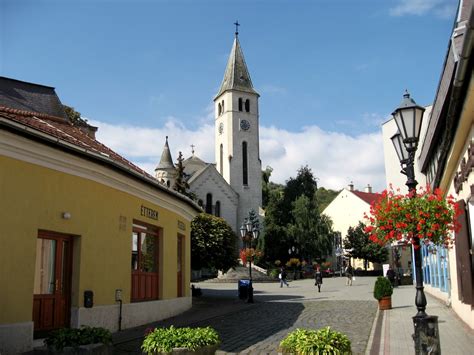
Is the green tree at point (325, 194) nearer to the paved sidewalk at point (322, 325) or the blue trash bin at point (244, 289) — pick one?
the blue trash bin at point (244, 289)

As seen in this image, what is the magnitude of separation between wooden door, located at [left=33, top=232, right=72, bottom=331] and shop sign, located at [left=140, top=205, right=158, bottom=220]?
11.1 feet

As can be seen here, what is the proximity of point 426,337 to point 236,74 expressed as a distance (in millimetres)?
68495

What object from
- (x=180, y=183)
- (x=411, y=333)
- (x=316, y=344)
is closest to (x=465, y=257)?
(x=411, y=333)

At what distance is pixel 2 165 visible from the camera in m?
9.05

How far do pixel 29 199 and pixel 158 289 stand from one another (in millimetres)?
7355

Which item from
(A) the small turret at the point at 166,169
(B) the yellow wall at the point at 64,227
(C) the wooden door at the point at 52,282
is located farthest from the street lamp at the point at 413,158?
(A) the small turret at the point at 166,169

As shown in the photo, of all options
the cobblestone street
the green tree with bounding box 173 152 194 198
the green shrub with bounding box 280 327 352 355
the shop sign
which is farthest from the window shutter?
the green tree with bounding box 173 152 194 198

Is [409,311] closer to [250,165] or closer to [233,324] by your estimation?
[233,324]

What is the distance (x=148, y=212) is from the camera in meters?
14.9

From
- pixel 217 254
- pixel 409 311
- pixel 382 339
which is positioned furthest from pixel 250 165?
pixel 382 339

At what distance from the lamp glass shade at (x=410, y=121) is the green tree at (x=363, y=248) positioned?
164ft

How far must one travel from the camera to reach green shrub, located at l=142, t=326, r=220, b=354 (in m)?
6.70

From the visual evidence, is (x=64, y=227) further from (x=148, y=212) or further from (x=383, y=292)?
(x=383, y=292)

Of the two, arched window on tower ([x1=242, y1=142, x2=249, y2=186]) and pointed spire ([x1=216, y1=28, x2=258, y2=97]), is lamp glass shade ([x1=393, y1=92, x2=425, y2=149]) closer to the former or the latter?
arched window on tower ([x1=242, y1=142, x2=249, y2=186])
